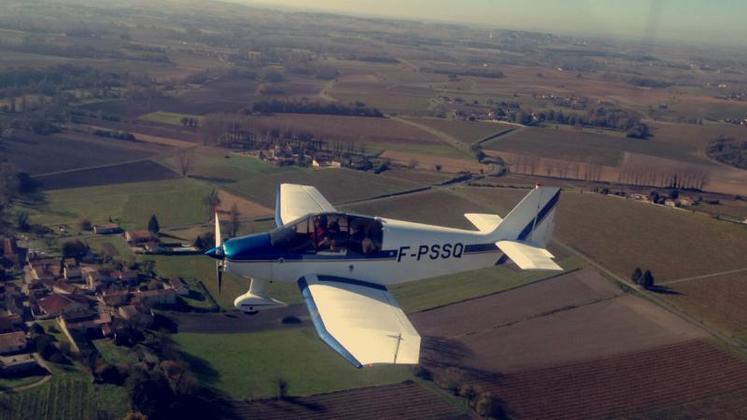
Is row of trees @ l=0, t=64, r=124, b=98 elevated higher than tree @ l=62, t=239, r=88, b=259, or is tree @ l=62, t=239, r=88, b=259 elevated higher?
row of trees @ l=0, t=64, r=124, b=98

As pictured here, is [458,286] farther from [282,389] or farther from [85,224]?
[85,224]

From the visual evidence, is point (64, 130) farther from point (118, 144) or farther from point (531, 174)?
point (531, 174)

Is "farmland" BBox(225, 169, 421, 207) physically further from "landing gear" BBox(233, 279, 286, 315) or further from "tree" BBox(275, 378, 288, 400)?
"landing gear" BBox(233, 279, 286, 315)

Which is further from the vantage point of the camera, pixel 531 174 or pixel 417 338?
pixel 531 174

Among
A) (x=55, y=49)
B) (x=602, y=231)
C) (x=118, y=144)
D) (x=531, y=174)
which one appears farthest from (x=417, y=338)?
(x=55, y=49)

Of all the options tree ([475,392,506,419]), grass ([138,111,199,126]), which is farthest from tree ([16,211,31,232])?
grass ([138,111,199,126])

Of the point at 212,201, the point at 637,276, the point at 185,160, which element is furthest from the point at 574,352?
the point at 185,160
